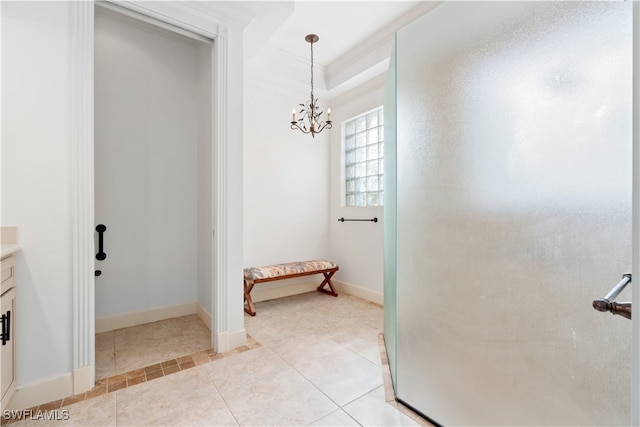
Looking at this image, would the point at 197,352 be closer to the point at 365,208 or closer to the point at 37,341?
the point at 37,341

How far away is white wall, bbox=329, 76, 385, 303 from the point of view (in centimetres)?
356

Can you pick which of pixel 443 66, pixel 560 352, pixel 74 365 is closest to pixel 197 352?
pixel 74 365

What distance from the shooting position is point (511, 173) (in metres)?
1.13

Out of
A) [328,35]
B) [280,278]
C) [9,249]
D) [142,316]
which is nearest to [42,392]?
[9,249]

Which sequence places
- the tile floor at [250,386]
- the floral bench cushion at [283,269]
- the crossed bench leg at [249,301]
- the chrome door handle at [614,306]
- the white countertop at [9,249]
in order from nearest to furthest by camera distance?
the chrome door handle at [614,306] → the white countertop at [9,249] → the tile floor at [250,386] → the crossed bench leg at [249,301] → the floral bench cushion at [283,269]

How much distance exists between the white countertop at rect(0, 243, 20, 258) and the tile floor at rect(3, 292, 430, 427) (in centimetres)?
87

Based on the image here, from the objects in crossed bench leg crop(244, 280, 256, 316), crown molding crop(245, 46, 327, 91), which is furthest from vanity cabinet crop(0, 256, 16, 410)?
crown molding crop(245, 46, 327, 91)

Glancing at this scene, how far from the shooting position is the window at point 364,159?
3.67 meters

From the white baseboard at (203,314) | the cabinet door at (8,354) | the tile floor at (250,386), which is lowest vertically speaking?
the tile floor at (250,386)

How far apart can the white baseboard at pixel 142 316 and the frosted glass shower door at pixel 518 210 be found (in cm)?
240

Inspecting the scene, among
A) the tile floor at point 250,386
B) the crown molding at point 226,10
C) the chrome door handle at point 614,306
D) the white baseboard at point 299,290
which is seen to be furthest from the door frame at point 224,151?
the chrome door handle at point 614,306

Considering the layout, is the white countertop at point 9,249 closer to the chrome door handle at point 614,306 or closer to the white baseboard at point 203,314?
the white baseboard at point 203,314

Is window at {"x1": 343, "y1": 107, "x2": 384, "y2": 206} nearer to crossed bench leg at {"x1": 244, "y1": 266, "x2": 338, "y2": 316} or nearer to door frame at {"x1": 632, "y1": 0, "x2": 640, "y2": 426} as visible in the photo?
crossed bench leg at {"x1": 244, "y1": 266, "x2": 338, "y2": 316}

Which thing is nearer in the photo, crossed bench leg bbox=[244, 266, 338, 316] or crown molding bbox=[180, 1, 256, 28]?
crown molding bbox=[180, 1, 256, 28]
